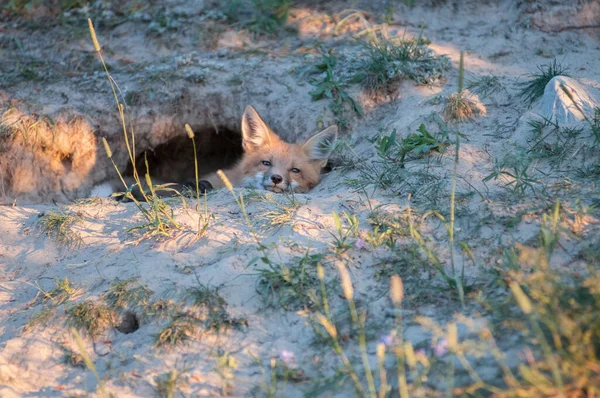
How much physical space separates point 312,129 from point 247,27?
4.91ft

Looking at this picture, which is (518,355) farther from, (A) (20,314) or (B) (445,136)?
(A) (20,314)

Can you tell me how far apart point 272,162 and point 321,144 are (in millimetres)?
496

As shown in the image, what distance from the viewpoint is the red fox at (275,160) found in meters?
5.57

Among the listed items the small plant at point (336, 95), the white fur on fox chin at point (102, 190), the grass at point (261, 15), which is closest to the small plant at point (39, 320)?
the white fur on fox chin at point (102, 190)

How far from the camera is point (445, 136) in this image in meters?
4.42

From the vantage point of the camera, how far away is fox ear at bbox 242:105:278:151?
5.58 metres

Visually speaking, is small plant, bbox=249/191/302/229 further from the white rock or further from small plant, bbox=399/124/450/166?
the white rock

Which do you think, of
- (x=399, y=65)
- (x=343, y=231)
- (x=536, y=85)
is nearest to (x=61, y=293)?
(x=343, y=231)

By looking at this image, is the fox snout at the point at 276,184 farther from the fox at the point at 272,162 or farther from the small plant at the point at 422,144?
the small plant at the point at 422,144

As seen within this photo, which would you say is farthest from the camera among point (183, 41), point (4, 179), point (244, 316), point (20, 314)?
point (183, 41)

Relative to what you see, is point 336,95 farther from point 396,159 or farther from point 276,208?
point 276,208

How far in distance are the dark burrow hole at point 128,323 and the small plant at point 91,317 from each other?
49mm

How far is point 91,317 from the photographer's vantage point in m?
3.18

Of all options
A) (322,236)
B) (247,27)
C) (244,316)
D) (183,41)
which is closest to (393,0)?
(247,27)
